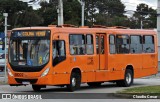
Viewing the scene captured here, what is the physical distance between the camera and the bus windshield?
69.5 feet

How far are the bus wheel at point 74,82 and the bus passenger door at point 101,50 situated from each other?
6.27 ft

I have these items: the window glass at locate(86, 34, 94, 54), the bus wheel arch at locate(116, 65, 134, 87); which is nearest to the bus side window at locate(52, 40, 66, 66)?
the window glass at locate(86, 34, 94, 54)

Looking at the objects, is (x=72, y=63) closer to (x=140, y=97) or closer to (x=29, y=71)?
(x=29, y=71)

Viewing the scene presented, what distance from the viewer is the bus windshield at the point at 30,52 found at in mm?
21172

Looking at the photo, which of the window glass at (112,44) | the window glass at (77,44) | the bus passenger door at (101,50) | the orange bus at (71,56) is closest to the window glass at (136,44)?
the orange bus at (71,56)

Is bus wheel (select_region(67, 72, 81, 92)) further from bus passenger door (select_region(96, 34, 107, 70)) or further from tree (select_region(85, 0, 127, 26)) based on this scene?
tree (select_region(85, 0, 127, 26))

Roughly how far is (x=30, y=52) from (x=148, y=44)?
9.10m

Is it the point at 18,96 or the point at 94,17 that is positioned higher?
the point at 94,17

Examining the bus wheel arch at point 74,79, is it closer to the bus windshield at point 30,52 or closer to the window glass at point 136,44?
the bus windshield at point 30,52

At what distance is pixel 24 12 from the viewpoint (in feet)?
295

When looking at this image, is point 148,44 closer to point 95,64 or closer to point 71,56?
point 95,64

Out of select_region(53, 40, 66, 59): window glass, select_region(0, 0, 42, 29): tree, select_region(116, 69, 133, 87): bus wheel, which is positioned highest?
select_region(0, 0, 42, 29): tree

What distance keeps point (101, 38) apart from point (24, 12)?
66.7m

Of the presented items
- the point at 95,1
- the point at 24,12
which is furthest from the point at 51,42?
the point at 95,1
